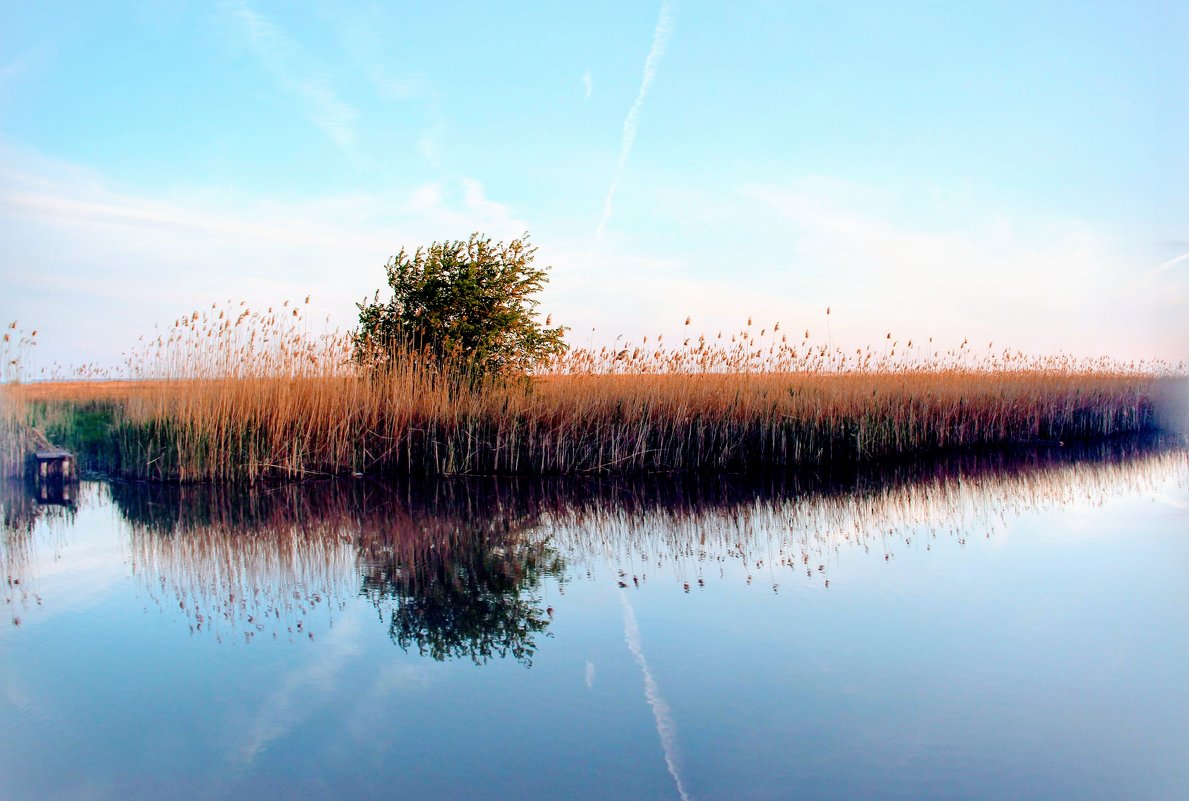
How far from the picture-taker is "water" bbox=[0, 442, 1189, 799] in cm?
333

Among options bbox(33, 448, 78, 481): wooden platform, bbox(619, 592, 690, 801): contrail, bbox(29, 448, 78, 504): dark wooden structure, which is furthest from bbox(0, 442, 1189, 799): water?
bbox(33, 448, 78, 481): wooden platform

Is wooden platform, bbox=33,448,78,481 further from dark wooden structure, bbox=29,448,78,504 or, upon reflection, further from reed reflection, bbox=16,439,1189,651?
reed reflection, bbox=16,439,1189,651

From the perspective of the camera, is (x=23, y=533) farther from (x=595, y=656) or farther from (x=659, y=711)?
(x=659, y=711)

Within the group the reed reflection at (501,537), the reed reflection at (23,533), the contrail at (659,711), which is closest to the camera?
the contrail at (659,711)

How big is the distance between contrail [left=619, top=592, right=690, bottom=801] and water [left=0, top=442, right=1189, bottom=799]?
0.01m

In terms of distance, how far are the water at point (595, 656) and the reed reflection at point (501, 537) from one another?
0.14 ft

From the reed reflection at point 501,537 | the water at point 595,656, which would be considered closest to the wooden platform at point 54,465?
the reed reflection at point 501,537

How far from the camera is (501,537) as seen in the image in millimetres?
7477

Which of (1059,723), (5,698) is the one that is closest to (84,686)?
(5,698)

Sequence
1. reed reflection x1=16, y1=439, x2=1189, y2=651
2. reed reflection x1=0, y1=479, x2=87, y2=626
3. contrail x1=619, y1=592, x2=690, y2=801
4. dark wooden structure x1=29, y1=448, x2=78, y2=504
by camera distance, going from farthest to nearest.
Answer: dark wooden structure x1=29, y1=448, x2=78, y2=504 → reed reflection x1=0, y1=479, x2=87, y2=626 → reed reflection x1=16, y1=439, x2=1189, y2=651 → contrail x1=619, y1=592, x2=690, y2=801

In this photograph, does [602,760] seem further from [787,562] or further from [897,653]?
[787,562]

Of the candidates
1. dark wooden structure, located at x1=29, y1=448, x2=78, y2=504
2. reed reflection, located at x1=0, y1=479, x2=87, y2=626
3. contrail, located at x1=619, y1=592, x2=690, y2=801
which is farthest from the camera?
dark wooden structure, located at x1=29, y1=448, x2=78, y2=504

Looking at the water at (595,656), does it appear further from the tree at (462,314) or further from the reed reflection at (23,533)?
the tree at (462,314)

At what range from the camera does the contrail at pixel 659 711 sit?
3291mm
